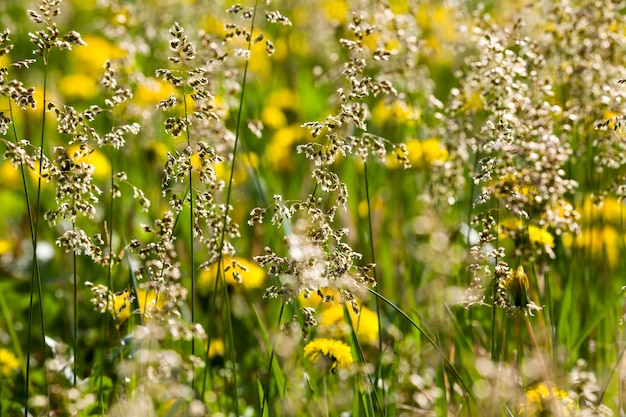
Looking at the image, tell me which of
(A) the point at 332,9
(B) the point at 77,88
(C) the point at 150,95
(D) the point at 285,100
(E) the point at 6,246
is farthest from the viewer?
(A) the point at 332,9

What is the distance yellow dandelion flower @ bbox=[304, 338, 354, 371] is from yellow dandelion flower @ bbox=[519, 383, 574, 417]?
436mm

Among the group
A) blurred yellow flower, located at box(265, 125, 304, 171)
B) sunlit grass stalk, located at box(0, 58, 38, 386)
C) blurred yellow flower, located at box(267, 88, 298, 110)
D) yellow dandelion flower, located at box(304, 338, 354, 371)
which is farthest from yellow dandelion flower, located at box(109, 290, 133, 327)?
blurred yellow flower, located at box(267, 88, 298, 110)

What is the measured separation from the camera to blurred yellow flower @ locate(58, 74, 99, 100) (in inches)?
215

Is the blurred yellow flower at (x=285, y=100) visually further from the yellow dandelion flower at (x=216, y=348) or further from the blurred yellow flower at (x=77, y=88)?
the yellow dandelion flower at (x=216, y=348)

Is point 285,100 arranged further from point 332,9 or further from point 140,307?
point 140,307

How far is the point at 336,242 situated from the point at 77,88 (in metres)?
3.55

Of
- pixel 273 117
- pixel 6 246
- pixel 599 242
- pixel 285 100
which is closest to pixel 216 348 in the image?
pixel 6 246

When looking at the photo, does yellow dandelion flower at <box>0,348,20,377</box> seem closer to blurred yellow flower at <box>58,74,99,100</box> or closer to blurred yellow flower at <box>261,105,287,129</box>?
blurred yellow flower at <box>261,105,287,129</box>

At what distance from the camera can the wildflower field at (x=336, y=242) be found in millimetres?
1855

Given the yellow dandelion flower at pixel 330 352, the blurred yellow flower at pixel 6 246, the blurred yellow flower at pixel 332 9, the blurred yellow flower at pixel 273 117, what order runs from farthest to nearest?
1. the blurred yellow flower at pixel 332 9
2. the blurred yellow flower at pixel 273 117
3. the blurred yellow flower at pixel 6 246
4. the yellow dandelion flower at pixel 330 352

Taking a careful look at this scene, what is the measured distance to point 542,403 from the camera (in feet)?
6.82

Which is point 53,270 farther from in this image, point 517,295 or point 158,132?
point 517,295

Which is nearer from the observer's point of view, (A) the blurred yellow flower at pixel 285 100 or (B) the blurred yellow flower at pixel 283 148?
(B) the blurred yellow flower at pixel 283 148

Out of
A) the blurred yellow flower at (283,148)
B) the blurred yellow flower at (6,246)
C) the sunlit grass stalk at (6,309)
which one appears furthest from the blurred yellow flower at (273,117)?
the sunlit grass stalk at (6,309)
